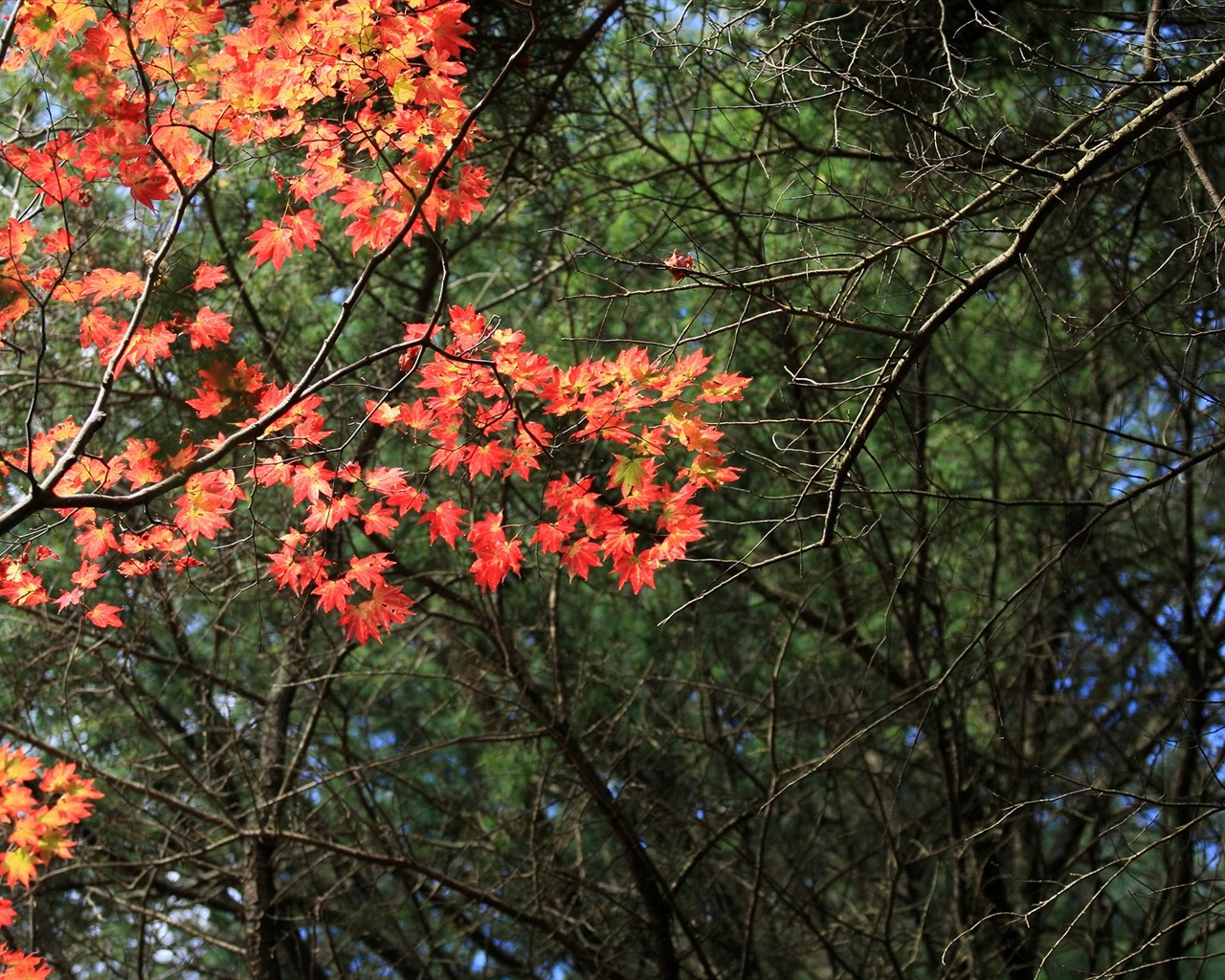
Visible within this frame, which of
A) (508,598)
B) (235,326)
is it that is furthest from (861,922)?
(235,326)

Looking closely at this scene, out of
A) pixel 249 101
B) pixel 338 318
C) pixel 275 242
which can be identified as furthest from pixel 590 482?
pixel 249 101

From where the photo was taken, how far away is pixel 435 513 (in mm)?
2742

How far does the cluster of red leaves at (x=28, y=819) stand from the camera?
111 inches

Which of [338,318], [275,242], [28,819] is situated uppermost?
[275,242]

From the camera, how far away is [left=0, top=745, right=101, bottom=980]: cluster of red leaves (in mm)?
2820

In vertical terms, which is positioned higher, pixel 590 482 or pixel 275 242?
pixel 275 242

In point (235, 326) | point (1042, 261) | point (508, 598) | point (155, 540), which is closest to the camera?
point (155, 540)

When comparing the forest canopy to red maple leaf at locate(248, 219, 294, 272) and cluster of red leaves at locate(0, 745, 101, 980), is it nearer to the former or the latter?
red maple leaf at locate(248, 219, 294, 272)

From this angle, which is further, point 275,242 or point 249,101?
point 275,242

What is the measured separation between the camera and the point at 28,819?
9.71ft

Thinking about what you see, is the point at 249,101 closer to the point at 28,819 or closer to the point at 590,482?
the point at 590,482

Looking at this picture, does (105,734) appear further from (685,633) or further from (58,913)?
(685,633)

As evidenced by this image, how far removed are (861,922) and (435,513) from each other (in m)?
2.57

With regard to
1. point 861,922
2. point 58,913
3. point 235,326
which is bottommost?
point 861,922
